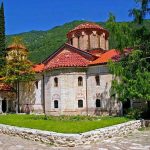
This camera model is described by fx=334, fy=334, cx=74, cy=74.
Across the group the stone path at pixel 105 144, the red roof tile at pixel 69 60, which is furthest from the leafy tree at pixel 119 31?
the red roof tile at pixel 69 60

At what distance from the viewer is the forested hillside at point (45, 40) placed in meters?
93.8

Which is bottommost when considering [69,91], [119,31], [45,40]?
[69,91]

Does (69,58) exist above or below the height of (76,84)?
above

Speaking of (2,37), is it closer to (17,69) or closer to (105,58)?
(17,69)

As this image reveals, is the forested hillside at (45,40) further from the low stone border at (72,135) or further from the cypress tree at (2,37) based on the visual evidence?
the low stone border at (72,135)

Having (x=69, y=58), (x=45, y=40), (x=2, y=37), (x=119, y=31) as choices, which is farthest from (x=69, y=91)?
(x=45, y=40)

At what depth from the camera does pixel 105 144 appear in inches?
710

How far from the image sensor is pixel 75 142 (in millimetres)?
17750

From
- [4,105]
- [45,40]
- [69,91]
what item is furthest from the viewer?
[45,40]

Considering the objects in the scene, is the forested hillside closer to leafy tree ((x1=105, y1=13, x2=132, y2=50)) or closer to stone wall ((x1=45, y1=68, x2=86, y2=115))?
stone wall ((x1=45, y1=68, x2=86, y2=115))

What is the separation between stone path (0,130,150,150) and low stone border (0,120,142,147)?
1.36 ft

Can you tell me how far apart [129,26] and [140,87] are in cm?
494

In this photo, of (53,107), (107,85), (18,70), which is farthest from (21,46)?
(107,85)

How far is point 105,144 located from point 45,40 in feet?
352
